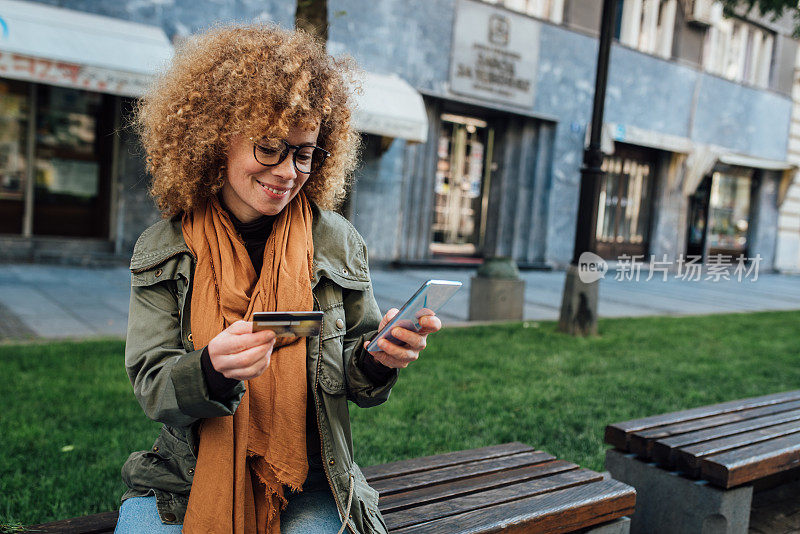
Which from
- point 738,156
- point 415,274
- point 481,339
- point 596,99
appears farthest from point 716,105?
point 481,339

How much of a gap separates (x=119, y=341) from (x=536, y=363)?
328 cm

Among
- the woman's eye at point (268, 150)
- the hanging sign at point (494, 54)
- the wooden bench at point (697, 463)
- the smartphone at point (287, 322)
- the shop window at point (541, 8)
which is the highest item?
the shop window at point (541, 8)

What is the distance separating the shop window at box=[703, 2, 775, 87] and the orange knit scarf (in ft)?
58.0

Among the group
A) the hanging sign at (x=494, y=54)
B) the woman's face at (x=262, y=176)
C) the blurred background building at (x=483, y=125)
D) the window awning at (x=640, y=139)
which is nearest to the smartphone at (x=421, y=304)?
the woman's face at (x=262, y=176)

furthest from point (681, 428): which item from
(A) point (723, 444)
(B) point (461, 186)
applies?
(B) point (461, 186)

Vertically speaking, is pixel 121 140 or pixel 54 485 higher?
pixel 121 140

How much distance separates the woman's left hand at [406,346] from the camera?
5.05ft

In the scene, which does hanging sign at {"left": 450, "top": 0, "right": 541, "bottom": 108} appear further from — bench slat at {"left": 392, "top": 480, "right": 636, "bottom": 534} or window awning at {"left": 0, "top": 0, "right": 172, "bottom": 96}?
bench slat at {"left": 392, "top": 480, "right": 636, "bottom": 534}

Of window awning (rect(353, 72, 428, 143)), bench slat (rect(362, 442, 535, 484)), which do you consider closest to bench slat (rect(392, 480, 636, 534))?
bench slat (rect(362, 442, 535, 484))

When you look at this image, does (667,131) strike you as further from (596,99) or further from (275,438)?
(275,438)

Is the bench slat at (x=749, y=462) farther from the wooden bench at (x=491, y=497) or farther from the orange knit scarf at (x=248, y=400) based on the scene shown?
the orange knit scarf at (x=248, y=400)

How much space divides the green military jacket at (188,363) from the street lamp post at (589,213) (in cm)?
540

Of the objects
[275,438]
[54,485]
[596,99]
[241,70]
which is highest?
[596,99]

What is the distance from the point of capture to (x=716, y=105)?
17922mm
